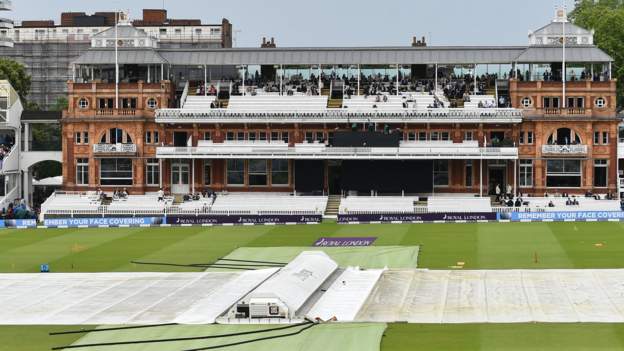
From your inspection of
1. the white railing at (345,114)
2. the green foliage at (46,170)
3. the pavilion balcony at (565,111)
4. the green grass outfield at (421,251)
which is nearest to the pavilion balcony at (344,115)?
the white railing at (345,114)

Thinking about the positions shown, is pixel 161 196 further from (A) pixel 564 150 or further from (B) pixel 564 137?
(B) pixel 564 137

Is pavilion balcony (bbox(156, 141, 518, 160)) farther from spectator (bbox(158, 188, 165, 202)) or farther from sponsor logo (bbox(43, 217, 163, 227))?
sponsor logo (bbox(43, 217, 163, 227))

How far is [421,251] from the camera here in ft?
186

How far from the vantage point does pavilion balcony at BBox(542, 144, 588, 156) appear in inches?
3182

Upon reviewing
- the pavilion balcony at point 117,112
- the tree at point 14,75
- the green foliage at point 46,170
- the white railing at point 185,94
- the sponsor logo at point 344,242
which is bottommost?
Result: the sponsor logo at point 344,242

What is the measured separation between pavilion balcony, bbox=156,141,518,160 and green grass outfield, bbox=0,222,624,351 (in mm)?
9469

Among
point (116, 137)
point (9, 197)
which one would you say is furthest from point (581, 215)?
point (9, 197)

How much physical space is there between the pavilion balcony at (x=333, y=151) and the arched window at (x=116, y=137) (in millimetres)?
3422

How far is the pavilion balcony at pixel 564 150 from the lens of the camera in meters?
80.8

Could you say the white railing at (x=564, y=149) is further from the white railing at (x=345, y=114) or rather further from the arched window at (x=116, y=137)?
the arched window at (x=116, y=137)

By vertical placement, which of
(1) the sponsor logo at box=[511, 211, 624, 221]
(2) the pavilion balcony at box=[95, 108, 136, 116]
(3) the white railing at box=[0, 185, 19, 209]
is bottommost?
(1) the sponsor logo at box=[511, 211, 624, 221]

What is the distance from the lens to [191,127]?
277 ft

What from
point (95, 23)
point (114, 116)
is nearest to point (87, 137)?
point (114, 116)

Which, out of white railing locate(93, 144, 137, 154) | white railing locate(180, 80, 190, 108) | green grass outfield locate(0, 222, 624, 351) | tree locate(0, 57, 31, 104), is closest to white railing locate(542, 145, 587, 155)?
green grass outfield locate(0, 222, 624, 351)
